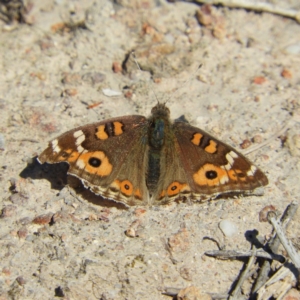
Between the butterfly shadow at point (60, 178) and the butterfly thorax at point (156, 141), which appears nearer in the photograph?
the butterfly thorax at point (156, 141)

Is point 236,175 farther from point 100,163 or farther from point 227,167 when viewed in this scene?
point 100,163

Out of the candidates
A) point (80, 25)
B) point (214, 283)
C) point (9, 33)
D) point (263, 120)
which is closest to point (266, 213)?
point (214, 283)

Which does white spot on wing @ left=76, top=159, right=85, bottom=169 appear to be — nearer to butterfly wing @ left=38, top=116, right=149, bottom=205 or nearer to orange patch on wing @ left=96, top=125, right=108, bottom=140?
butterfly wing @ left=38, top=116, right=149, bottom=205

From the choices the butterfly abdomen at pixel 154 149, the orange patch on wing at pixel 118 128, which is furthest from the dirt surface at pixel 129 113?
the orange patch on wing at pixel 118 128

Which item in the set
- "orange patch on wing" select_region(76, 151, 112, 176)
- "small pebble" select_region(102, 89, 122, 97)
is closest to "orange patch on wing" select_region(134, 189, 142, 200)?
"orange patch on wing" select_region(76, 151, 112, 176)

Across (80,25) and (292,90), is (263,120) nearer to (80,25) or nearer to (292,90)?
(292,90)

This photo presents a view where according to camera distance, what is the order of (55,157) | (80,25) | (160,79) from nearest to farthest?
(55,157) → (160,79) → (80,25)

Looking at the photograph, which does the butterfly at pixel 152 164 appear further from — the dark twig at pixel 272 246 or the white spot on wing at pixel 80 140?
the dark twig at pixel 272 246

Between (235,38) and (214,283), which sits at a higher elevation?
(235,38)
